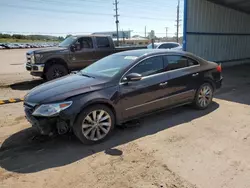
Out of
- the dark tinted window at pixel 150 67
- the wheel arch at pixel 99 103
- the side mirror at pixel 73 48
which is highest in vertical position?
the side mirror at pixel 73 48

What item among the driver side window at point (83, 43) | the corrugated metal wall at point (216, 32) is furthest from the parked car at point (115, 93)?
the corrugated metal wall at point (216, 32)

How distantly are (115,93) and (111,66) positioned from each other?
2.77ft

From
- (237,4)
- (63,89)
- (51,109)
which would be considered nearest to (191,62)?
(63,89)

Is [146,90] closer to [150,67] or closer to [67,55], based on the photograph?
[150,67]

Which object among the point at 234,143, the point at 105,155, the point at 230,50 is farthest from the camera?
the point at 230,50

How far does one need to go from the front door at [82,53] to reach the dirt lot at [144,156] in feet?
15.7

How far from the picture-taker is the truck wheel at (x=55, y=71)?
29.2 ft

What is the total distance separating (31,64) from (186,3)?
7709 mm

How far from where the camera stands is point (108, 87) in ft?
13.0

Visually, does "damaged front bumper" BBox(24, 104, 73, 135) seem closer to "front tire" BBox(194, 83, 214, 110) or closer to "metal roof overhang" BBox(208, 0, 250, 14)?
"front tire" BBox(194, 83, 214, 110)

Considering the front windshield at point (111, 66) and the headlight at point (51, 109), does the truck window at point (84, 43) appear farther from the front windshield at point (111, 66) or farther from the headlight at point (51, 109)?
the headlight at point (51, 109)

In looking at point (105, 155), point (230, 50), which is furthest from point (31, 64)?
point (230, 50)

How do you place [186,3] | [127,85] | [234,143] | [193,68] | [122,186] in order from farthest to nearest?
[186,3] < [193,68] < [127,85] < [234,143] < [122,186]

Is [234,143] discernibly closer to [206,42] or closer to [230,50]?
[206,42]
